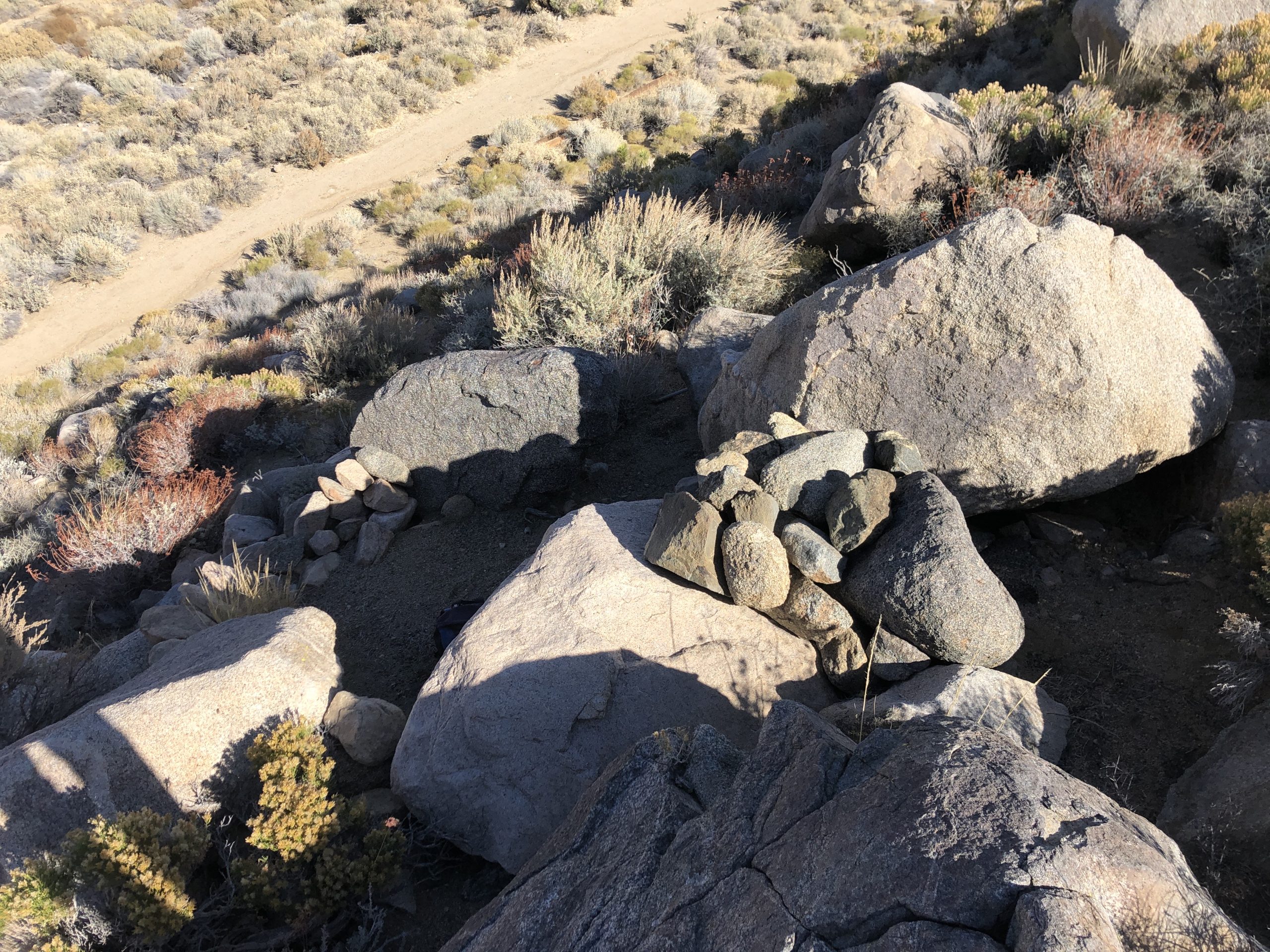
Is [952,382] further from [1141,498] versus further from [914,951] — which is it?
[914,951]

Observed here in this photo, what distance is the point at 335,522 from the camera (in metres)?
5.74

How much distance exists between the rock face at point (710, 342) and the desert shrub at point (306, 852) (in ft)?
13.3

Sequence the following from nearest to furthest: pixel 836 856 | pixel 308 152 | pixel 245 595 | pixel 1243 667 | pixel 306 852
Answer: pixel 836 856, pixel 306 852, pixel 1243 667, pixel 245 595, pixel 308 152

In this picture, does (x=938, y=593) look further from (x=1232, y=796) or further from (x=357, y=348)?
(x=357, y=348)

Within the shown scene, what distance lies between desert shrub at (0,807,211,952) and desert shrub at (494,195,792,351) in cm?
509

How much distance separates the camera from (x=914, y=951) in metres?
1.63

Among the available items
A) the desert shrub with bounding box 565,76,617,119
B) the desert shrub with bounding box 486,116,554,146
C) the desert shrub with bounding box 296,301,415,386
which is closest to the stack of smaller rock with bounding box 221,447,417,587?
the desert shrub with bounding box 296,301,415,386

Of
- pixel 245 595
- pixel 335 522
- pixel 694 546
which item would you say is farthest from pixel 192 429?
A: pixel 694 546

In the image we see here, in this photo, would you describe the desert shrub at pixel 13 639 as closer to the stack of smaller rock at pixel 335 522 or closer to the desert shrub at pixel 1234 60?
the stack of smaller rock at pixel 335 522

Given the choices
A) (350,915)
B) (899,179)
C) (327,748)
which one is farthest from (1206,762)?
(899,179)

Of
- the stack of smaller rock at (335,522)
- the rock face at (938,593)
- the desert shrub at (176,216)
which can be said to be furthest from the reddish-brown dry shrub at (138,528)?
the desert shrub at (176,216)

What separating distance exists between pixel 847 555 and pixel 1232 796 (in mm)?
1702

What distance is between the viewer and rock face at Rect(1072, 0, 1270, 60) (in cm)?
827

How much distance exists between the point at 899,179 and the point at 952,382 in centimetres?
406
